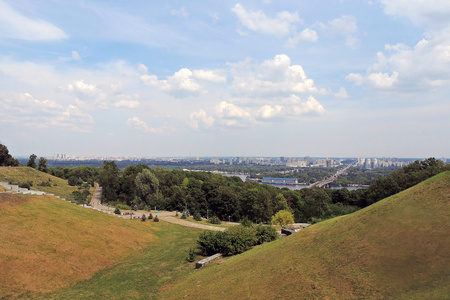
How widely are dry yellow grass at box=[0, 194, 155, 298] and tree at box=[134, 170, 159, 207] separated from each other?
31896mm

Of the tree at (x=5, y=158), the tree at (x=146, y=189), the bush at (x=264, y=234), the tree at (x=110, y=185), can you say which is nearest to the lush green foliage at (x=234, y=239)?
the bush at (x=264, y=234)

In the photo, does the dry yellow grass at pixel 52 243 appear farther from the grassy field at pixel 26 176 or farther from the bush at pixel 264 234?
the grassy field at pixel 26 176

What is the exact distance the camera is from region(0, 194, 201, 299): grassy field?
1969 cm

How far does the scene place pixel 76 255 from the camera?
24406mm

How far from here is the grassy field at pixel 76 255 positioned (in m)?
19.7

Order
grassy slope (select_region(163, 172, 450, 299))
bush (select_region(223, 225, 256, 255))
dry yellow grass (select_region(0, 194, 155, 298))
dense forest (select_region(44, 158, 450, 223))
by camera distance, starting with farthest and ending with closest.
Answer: dense forest (select_region(44, 158, 450, 223)) < bush (select_region(223, 225, 256, 255)) < dry yellow grass (select_region(0, 194, 155, 298)) < grassy slope (select_region(163, 172, 450, 299))

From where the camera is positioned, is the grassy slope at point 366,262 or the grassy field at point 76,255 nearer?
the grassy slope at point 366,262

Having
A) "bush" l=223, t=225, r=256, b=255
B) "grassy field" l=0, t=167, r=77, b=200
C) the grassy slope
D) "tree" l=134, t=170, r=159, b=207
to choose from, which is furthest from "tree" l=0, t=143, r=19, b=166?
the grassy slope

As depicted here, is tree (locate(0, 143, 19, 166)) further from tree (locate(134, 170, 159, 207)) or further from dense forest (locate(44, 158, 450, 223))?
tree (locate(134, 170, 159, 207))

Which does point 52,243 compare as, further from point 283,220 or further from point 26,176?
point 26,176

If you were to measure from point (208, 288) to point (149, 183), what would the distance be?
56.7 m

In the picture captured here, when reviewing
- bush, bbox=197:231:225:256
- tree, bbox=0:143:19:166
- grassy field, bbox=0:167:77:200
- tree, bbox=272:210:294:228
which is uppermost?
tree, bbox=0:143:19:166

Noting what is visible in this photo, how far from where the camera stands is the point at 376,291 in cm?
1151

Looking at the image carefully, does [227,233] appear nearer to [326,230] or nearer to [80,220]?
[326,230]
